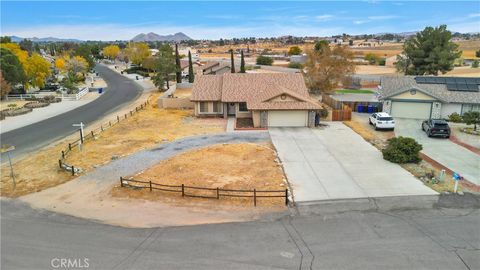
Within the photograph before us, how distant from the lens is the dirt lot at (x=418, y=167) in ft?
61.4

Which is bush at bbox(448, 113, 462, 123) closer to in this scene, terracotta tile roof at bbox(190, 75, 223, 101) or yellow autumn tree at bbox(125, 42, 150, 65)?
terracotta tile roof at bbox(190, 75, 223, 101)

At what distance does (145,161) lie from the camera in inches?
933

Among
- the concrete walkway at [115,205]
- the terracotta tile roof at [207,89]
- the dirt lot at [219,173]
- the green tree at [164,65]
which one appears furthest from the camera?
the green tree at [164,65]

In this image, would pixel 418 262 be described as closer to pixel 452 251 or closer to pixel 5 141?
pixel 452 251

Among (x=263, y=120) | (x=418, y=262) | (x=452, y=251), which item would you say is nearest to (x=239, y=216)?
(x=418, y=262)

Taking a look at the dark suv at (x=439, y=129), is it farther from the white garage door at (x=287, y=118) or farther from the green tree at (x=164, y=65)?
the green tree at (x=164, y=65)

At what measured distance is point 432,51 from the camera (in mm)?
51156

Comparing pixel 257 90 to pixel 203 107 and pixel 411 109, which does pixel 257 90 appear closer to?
pixel 203 107

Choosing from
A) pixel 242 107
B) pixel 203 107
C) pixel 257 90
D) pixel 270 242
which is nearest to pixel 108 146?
pixel 203 107

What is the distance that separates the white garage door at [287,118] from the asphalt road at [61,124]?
18886mm

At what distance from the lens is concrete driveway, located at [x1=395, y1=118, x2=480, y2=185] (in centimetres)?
2103

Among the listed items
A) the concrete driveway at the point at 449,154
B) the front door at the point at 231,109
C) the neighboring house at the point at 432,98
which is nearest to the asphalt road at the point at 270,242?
the concrete driveway at the point at 449,154

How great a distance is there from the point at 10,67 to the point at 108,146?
34.9m

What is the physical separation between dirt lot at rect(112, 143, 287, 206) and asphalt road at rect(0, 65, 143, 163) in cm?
1317
